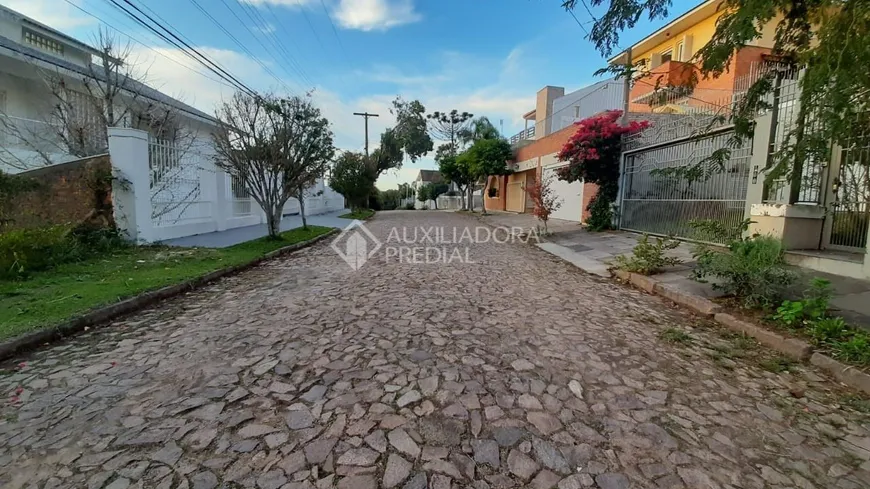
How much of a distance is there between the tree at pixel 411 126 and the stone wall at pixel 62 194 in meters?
35.8

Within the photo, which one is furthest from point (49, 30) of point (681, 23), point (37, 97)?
point (681, 23)

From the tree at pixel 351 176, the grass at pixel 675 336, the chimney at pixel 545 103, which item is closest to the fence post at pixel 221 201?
the tree at pixel 351 176

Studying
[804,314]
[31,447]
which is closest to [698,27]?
[804,314]

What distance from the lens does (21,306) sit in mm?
4332

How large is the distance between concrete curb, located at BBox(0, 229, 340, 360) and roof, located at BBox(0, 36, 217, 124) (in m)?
6.68

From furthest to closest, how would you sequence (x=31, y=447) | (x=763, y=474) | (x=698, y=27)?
(x=698, y=27)
(x=31, y=447)
(x=763, y=474)

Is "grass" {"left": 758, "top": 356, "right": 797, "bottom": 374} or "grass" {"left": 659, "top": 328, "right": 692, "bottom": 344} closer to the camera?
"grass" {"left": 758, "top": 356, "right": 797, "bottom": 374}

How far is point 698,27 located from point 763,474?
72.1 feet

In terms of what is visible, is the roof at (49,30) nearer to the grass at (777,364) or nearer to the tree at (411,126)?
the grass at (777,364)

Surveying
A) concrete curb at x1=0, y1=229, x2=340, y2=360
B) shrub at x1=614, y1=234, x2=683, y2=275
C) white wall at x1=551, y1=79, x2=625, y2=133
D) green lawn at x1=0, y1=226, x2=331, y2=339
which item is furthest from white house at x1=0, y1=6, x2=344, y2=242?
white wall at x1=551, y1=79, x2=625, y2=133

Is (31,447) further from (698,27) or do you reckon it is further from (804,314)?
(698,27)

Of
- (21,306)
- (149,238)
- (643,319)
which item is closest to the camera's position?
(21,306)

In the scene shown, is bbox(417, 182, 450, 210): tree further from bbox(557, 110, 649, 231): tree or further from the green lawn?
the green lawn

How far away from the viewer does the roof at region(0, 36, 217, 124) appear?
10062 mm
